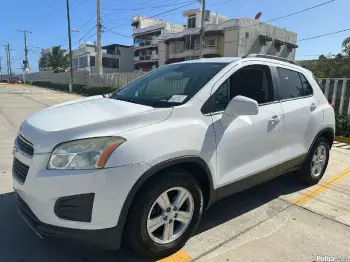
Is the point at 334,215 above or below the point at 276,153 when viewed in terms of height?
below

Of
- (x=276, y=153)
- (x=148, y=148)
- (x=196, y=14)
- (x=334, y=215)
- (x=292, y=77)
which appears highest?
(x=196, y=14)

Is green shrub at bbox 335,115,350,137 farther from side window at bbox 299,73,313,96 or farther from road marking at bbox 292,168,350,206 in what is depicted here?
side window at bbox 299,73,313,96

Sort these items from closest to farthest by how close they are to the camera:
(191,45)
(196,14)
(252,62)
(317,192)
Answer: (252,62)
(317,192)
(191,45)
(196,14)

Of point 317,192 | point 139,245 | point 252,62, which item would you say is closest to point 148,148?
point 139,245

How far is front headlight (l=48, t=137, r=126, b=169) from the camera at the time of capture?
2070 mm

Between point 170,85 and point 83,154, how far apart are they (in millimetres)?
1429

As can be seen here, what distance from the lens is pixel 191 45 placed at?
1639 inches

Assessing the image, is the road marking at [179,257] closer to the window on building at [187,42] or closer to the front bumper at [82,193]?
the front bumper at [82,193]

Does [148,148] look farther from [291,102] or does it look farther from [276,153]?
[291,102]

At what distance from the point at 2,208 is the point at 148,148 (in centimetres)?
221

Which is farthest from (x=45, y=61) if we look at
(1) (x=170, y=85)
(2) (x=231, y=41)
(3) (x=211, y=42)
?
(1) (x=170, y=85)

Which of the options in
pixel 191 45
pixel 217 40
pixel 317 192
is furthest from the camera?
pixel 191 45

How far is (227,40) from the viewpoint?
1485 inches

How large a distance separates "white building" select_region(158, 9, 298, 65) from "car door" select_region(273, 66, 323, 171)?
32485mm
